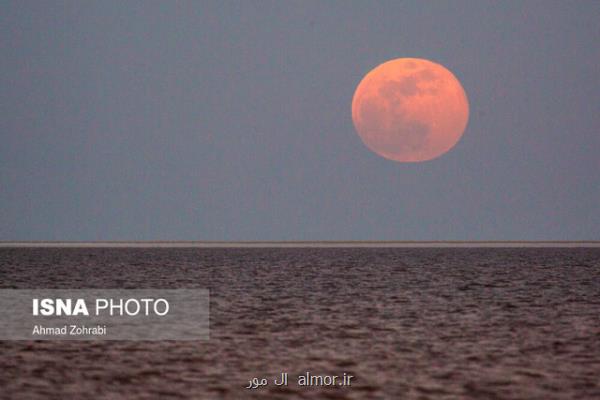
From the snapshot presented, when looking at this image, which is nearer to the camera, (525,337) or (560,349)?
(560,349)

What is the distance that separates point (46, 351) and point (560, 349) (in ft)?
53.4

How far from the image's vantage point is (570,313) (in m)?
45.9

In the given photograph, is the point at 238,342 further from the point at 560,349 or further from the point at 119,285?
the point at 119,285

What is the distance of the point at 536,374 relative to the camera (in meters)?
26.0

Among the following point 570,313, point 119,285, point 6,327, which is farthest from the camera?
point 119,285

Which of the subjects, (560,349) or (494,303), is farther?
(494,303)

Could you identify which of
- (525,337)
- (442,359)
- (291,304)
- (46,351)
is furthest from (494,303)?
(46,351)

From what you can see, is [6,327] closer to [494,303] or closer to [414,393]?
[414,393]

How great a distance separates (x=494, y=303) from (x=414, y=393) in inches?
1191

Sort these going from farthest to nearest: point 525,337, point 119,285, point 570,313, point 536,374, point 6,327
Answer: point 119,285
point 570,313
point 6,327
point 525,337
point 536,374

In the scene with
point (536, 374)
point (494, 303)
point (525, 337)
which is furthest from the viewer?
point (494, 303)

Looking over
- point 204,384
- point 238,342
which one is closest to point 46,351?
point 238,342

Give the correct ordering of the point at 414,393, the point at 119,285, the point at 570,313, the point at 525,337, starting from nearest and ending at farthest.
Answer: the point at 414,393 → the point at 525,337 → the point at 570,313 → the point at 119,285

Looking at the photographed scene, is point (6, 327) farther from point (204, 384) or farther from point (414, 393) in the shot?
point (414, 393)
